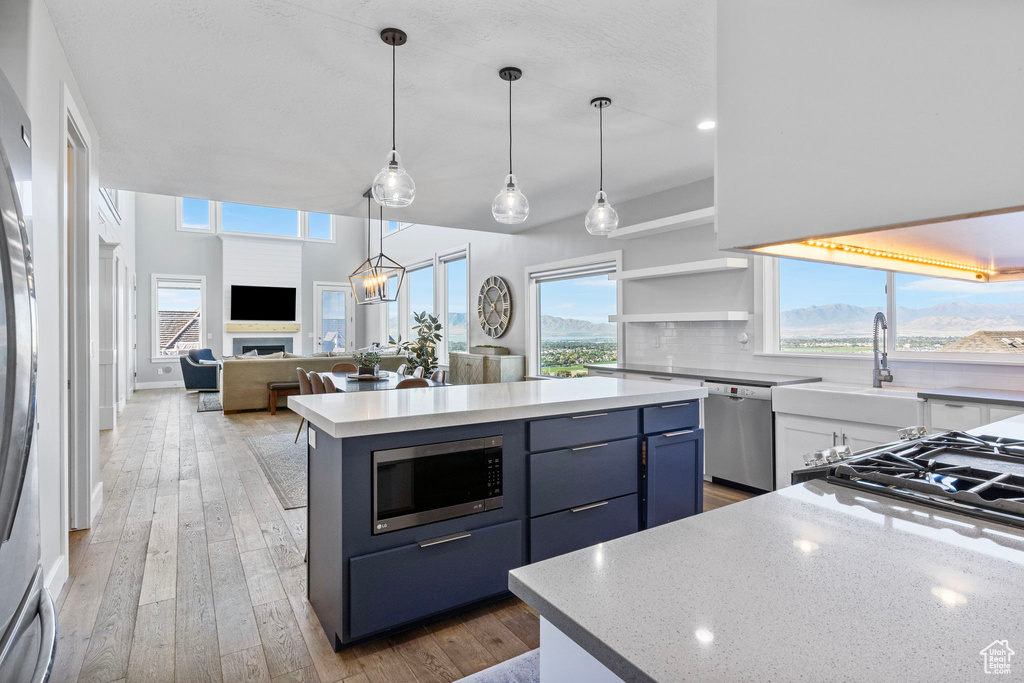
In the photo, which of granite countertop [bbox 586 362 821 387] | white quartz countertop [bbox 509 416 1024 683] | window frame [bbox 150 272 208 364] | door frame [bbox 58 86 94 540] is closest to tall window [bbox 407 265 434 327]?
window frame [bbox 150 272 208 364]

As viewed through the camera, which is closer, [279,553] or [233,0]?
[233,0]

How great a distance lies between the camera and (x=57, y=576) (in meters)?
2.40

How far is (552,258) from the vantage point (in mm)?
6434

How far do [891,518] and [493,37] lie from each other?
232 centimetres

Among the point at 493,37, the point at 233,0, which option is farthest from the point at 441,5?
the point at 233,0

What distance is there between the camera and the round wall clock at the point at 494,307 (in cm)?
727

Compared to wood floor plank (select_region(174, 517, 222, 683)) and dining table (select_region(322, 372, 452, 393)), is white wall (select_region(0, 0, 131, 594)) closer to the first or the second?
wood floor plank (select_region(174, 517, 222, 683))

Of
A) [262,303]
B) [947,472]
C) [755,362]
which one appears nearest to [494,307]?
[755,362]

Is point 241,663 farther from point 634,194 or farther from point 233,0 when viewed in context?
point 634,194

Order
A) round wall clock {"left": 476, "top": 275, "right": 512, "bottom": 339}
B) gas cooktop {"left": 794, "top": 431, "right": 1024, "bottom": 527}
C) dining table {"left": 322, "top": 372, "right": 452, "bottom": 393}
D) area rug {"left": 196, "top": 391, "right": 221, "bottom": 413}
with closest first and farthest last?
gas cooktop {"left": 794, "top": 431, "right": 1024, "bottom": 527} → dining table {"left": 322, "top": 372, "right": 452, "bottom": 393} → round wall clock {"left": 476, "top": 275, "right": 512, "bottom": 339} → area rug {"left": 196, "top": 391, "right": 221, "bottom": 413}

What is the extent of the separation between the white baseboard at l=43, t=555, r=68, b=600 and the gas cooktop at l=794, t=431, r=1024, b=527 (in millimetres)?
2910

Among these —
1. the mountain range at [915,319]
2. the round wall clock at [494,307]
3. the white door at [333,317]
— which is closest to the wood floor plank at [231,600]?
the mountain range at [915,319]

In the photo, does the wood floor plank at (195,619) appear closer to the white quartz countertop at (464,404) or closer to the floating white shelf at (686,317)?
the white quartz countertop at (464,404)

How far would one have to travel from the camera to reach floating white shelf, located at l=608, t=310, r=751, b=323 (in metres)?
4.21
